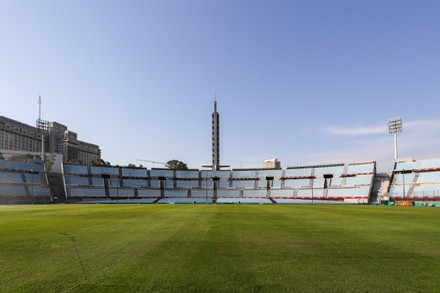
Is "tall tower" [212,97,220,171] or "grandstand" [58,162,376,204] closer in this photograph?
"grandstand" [58,162,376,204]

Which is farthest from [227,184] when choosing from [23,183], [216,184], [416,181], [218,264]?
[218,264]

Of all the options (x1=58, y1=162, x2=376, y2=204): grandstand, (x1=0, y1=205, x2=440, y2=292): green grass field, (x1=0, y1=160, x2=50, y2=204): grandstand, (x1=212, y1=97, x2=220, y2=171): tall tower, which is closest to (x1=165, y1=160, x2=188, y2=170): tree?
(x1=212, y1=97, x2=220, y2=171): tall tower

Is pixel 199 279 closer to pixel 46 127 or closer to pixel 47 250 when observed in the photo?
pixel 47 250

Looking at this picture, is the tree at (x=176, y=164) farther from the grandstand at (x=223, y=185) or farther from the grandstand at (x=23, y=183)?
the grandstand at (x=23, y=183)

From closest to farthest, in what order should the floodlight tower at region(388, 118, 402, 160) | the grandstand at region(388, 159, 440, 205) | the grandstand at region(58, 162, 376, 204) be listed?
the grandstand at region(388, 159, 440, 205) → the grandstand at region(58, 162, 376, 204) → the floodlight tower at region(388, 118, 402, 160)

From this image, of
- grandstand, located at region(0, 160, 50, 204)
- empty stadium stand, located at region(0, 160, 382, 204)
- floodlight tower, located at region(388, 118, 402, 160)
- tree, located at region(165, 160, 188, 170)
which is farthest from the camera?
tree, located at region(165, 160, 188, 170)

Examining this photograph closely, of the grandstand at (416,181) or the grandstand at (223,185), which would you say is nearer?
the grandstand at (416,181)

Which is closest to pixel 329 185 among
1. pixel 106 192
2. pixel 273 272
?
pixel 106 192

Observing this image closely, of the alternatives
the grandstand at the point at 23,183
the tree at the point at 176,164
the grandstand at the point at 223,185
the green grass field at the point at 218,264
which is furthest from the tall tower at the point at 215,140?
the green grass field at the point at 218,264

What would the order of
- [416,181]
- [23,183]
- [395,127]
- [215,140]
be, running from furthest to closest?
[215,140]
[395,127]
[23,183]
[416,181]

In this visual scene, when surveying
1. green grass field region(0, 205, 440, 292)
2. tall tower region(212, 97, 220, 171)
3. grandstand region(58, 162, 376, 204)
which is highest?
tall tower region(212, 97, 220, 171)

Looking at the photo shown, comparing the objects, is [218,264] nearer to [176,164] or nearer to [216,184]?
[216,184]

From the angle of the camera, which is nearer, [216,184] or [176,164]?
[216,184]

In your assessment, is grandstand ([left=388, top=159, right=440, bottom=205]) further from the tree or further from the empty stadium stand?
the tree
